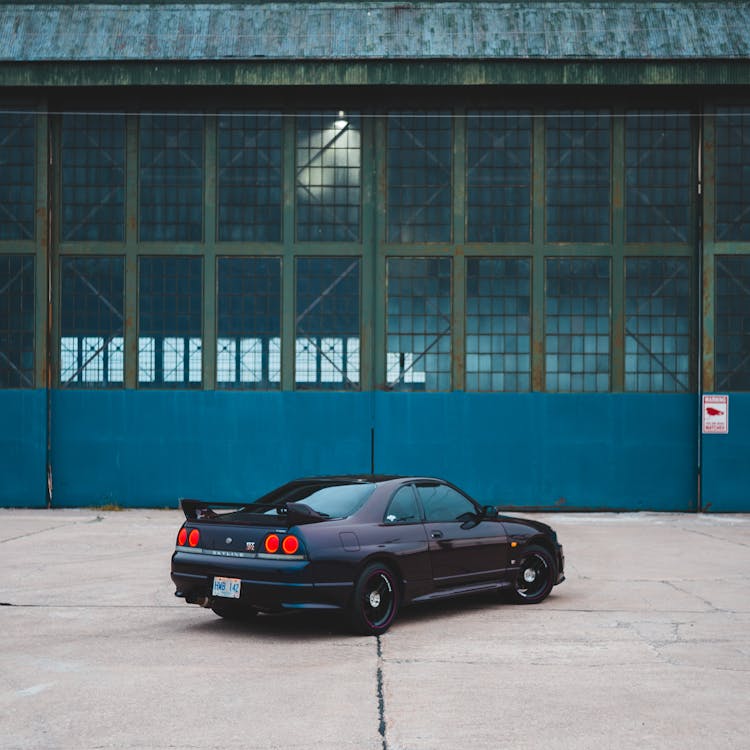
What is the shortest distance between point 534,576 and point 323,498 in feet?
8.70

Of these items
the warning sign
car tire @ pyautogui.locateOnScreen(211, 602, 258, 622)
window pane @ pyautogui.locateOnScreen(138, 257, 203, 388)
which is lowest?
car tire @ pyautogui.locateOnScreen(211, 602, 258, 622)

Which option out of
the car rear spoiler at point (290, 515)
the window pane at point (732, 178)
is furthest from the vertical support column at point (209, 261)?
the car rear spoiler at point (290, 515)

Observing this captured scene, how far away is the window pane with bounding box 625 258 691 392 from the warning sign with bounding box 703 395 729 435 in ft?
2.11

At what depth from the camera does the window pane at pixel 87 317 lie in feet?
81.6

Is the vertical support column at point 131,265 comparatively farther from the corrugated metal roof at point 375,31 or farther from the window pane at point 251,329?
the corrugated metal roof at point 375,31

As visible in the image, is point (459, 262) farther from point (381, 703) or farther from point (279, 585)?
point (381, 703)

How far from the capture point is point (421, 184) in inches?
973

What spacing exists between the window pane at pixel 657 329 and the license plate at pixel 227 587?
52.8ft

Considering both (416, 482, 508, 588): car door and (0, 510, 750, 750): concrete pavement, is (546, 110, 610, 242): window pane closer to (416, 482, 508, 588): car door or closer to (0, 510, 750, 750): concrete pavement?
(0, 510, 750, 750): concrete pavement

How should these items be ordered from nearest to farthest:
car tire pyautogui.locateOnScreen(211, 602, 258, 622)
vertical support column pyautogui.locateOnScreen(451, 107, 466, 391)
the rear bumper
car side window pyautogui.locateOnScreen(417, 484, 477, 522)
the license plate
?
the rear bumper → the license plate → car tire pyautogui.locateOnScreen(211, 602, 258, 622) → car side window pyautogui.locateOnScreen(417, 484, 477, 522) → vertical support column pyautogui.locateOnScreen(451, 107, 466, 391)

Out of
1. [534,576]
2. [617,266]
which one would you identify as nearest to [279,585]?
[534,576]

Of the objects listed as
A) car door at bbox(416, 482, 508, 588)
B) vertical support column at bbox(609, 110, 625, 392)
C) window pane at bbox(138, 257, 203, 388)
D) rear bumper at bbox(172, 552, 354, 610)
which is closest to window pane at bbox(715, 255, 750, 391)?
vertical support column at bbox(609, 110, 625, 392)

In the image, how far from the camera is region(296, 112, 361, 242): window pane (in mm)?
24750

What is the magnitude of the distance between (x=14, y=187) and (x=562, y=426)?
12.5 meters
